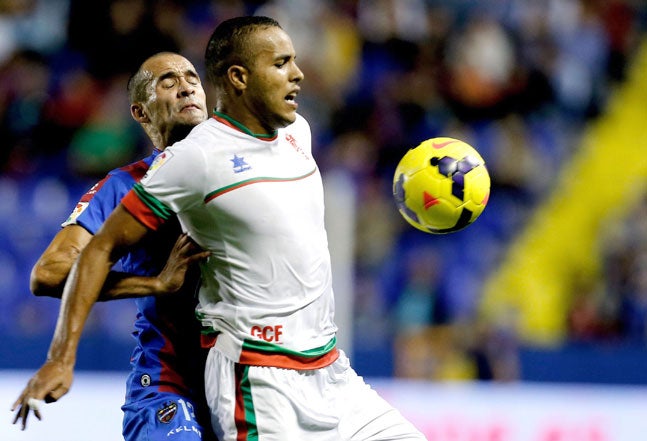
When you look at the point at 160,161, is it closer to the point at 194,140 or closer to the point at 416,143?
the point at 194,140

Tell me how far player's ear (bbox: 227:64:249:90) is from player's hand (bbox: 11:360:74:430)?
113 cm

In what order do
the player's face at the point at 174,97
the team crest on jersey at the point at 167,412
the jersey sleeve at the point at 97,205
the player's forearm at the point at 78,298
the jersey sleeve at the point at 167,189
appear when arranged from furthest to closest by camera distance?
the player's face at the point at 174,97, the jersey sleeve at the point at 97,205, the team crest on jersey at the point at 167,412, the jersey sleeve at the point at 167,189, the player's forearm at the point at 78,298

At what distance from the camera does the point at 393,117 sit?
983 centimetres

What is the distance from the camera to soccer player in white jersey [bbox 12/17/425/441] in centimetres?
365

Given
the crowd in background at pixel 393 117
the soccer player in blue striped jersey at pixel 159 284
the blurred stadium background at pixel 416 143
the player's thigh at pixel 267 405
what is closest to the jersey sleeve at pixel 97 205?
the soccer player in blue striped jersey at pixel 159 284

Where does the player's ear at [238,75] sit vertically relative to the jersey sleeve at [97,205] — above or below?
above

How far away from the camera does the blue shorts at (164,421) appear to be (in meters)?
3.82

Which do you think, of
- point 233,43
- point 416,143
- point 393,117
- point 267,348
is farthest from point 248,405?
point 393,117

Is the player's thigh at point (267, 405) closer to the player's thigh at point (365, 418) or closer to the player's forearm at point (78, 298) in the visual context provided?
the player's thigh at point (365, 418)

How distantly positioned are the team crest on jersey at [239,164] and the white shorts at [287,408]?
2.10 ft

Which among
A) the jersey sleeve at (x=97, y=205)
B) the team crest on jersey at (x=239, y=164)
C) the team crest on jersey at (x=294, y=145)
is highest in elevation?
the team crest on jersey at (x=294, y=145)

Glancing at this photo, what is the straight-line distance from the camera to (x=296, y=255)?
3787 mm

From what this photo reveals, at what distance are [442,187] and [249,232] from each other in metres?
0.85

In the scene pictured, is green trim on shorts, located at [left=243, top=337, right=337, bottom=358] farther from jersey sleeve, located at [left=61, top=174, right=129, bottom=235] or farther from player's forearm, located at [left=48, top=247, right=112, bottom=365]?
jersey sleeve, located at [left=61, top=174, right=129, bottom=235]
